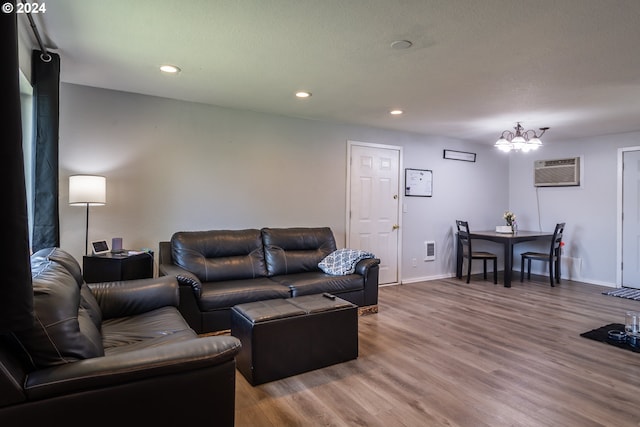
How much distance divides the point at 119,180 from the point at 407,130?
3.79 metres

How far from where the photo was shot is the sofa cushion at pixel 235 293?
3.11m

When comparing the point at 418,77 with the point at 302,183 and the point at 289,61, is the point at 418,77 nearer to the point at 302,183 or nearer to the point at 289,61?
the point at 289,61

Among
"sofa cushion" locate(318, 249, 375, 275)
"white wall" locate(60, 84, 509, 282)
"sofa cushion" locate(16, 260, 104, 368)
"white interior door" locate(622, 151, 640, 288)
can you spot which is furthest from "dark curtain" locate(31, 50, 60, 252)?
"white interior door" locate(622, 151, 640, 288)

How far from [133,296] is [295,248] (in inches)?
77.3

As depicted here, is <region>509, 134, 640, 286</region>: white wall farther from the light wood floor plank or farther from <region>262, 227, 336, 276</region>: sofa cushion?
<region>262, 227, 336, 276</region>: sofa cushion

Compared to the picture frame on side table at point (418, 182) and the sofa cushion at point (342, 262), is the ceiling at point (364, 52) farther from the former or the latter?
the sofa cushion at point (342, 262)

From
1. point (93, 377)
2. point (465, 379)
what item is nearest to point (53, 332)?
point (93, 377)

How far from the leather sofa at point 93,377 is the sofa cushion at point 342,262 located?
8.08 ft

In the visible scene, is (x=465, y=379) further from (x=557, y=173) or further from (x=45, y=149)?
(x=557, y=173)

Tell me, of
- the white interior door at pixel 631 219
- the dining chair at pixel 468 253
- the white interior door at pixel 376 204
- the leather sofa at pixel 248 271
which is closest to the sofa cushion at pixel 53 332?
the leather sofa at pixel 248 271

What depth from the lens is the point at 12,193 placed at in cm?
108

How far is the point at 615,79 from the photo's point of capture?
304 centimetres

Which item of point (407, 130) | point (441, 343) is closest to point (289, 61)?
point (441, 343)

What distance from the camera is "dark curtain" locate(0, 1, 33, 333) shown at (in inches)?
41.2
